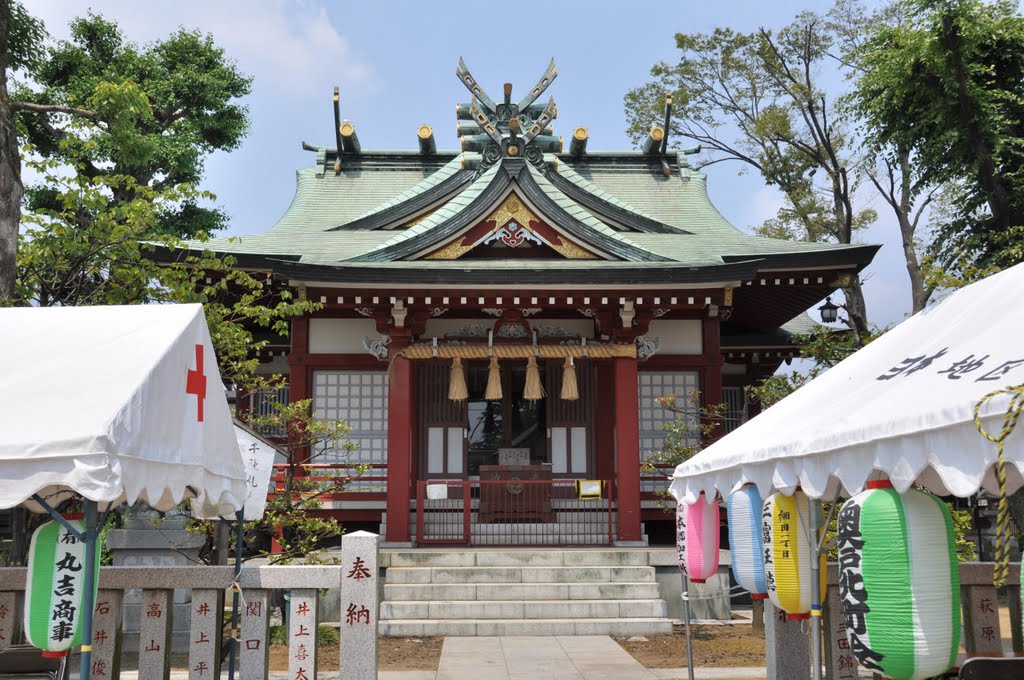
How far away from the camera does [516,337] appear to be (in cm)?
1403

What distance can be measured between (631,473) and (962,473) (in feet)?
33.1

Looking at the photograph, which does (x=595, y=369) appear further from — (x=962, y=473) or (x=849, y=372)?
(x=962, y=473)

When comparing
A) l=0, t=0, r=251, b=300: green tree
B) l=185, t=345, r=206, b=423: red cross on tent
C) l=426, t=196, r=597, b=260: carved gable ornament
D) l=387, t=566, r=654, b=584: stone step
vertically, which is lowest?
l=387, t=566, r=654, b=584: stone step

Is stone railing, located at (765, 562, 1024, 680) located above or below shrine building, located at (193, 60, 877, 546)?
below

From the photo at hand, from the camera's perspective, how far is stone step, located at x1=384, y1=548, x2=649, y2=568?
37.9 ft

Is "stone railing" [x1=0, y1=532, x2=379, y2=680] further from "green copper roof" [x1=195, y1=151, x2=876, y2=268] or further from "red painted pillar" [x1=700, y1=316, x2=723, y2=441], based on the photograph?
"red painted pillar" [x1=700, y1=316, x2=723, y2=441]

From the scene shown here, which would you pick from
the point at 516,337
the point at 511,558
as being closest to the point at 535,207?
the point at 516,337

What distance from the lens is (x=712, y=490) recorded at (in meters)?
5.84

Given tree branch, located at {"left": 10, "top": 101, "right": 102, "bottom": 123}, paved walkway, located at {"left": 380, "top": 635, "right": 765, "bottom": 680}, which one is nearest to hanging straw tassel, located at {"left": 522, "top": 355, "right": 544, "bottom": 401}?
paved walkway, located at {"left": 380, "top": 635, "right": 765, "bottom": 680}

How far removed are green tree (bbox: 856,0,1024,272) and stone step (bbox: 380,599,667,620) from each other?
671cm

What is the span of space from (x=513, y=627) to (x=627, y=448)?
3.70m

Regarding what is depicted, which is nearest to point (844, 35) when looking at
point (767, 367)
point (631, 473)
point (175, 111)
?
point (767, 367)

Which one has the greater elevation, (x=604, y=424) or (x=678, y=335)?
(x=678, y=335)

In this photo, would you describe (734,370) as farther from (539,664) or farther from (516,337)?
(539,664)
